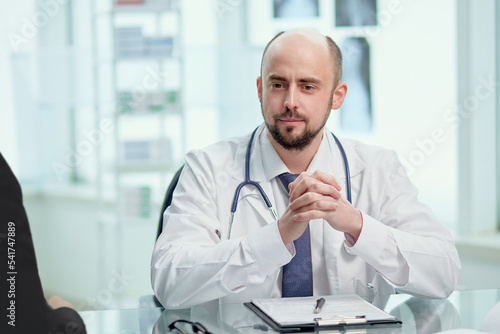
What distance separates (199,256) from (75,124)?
3231mm

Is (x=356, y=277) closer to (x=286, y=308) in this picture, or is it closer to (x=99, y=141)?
(x=286, y=308)

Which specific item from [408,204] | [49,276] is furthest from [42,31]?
[408,204]

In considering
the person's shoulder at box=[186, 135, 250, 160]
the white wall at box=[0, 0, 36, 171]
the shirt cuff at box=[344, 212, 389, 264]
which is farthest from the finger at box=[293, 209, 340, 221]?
the white wall at box=[0, 0, 36, 171]

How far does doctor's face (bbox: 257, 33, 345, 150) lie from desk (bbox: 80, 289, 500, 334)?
473 millimetres

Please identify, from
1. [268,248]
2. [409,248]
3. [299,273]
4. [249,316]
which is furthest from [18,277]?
[409,248]

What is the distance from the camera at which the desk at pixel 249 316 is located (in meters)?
1.25

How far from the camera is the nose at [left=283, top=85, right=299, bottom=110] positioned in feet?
5.34

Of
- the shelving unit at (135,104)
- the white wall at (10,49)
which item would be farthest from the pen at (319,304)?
the white wall at (10,49)

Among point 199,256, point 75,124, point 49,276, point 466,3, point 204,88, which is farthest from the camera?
point 75,124

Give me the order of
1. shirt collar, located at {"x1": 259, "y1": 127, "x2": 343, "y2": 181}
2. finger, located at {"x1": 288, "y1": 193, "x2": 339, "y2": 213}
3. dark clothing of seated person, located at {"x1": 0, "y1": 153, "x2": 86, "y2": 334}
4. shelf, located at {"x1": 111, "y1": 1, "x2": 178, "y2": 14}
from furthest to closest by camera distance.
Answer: shelf, located at {"x1": 111, "y1": 1, "x2": 178, "y2": 14}
shirt collar, located at {"x1": 259, "y1": 127, "x2": 343, "y2": 181}
finger, located at {"x1": 288, "y1": 193, "x2": 339, "y2": 213}
dark clothing of seated person, located at {"x1": 0, "y1": 153, "x2": 86, "y2": 334}

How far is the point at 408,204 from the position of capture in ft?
5.69

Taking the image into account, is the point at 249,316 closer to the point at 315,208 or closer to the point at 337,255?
the point at 315,208

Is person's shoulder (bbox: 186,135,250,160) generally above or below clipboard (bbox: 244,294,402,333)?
above

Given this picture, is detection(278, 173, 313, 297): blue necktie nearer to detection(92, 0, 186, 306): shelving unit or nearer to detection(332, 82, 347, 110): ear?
detection(332, 82, 347, 110): ear
